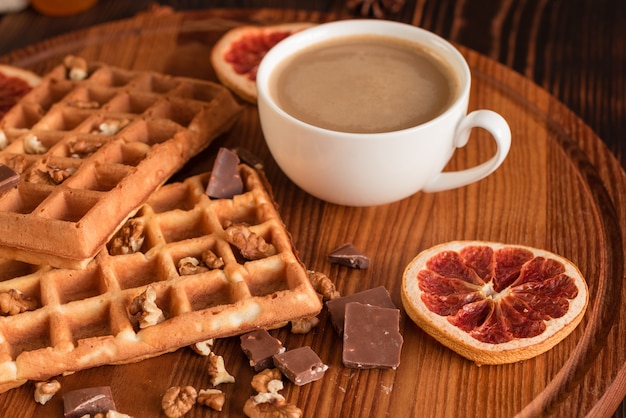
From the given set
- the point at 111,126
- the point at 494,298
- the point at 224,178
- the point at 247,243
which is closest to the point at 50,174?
the point at 111,126

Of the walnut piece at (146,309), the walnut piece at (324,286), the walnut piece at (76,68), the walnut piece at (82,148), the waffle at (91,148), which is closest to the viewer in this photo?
the walnut piece at (146,309)

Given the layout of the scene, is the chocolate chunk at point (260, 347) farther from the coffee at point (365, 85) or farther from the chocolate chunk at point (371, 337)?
the coffee at point (365, 85)

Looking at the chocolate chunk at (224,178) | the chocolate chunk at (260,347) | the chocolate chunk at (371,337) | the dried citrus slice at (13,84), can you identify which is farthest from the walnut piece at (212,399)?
the dried citrus slice at (13,84)

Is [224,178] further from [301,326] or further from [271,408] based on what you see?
[271,408]

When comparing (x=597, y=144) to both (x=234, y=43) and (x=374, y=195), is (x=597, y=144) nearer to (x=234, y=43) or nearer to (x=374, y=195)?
(x=374, y=195)

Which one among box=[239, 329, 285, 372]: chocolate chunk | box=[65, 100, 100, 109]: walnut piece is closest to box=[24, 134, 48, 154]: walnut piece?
box=[65, 100, 100, 109]: walnut piece

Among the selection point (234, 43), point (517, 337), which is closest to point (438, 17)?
point (234, 43)

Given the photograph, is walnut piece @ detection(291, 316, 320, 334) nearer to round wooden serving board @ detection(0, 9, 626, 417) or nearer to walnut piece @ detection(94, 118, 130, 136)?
round wooden serving board @ detection(0, 9, 626, 417)

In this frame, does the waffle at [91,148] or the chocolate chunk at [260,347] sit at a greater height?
the waffle at [91,148]
